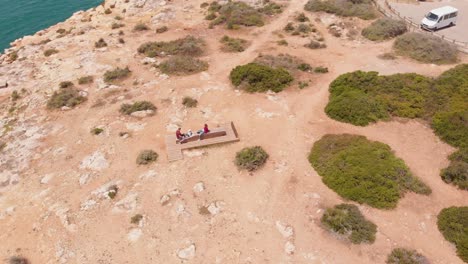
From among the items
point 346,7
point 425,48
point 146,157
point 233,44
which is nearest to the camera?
point 146,157

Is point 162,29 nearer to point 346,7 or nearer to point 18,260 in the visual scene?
point 346,7

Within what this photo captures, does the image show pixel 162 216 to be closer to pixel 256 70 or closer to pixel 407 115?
pixel 256 70

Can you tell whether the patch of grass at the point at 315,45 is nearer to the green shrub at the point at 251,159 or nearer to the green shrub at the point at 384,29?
the green shrub at the point at 384,29

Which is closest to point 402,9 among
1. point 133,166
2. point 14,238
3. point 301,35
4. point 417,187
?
point 301,35

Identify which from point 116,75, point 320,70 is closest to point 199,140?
point 116,75

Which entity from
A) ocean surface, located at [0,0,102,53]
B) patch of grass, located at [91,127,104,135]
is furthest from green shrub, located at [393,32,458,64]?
ocean surface, located at [0,0,102,53]
